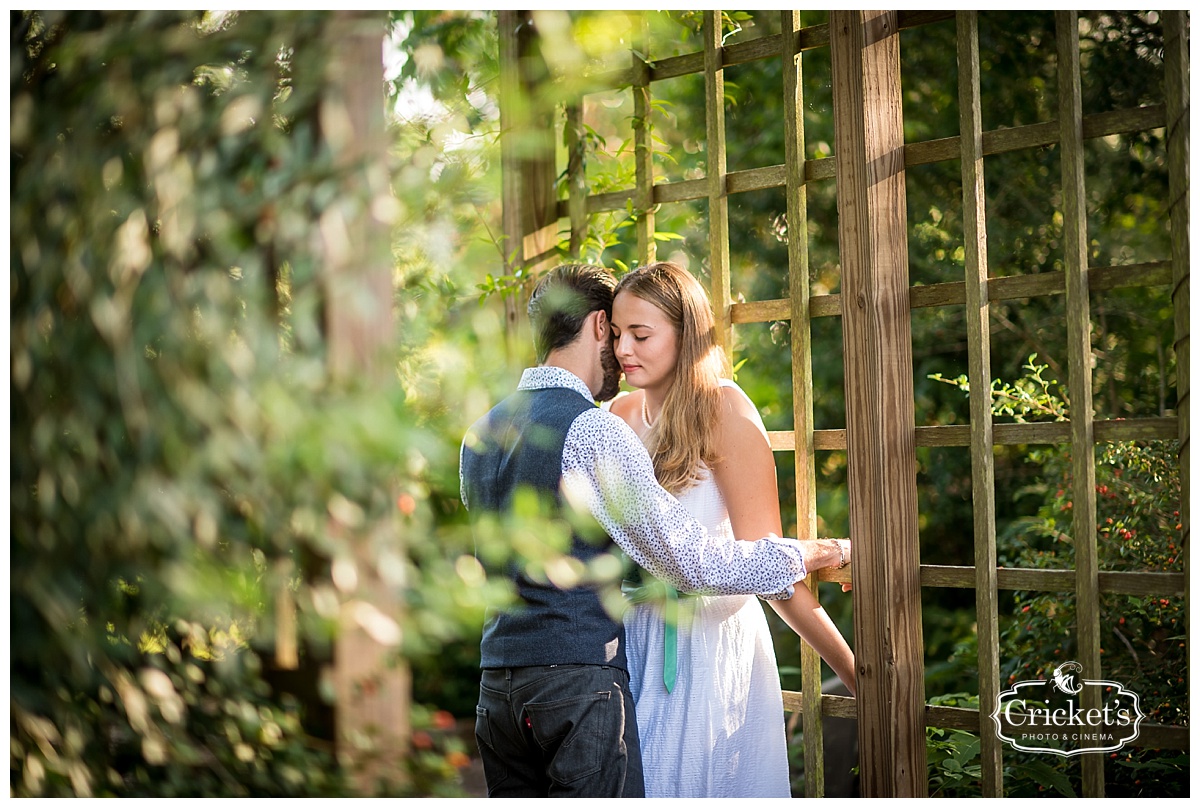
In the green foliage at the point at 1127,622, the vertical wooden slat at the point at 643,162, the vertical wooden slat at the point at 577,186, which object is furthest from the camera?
the vertical wooden slat at the point at 577,186

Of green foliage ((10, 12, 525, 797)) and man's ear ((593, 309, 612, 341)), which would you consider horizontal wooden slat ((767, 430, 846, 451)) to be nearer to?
man's ear ((593, 309, 612, 341))

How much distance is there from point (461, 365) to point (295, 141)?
0.30 m

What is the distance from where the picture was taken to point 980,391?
207cm

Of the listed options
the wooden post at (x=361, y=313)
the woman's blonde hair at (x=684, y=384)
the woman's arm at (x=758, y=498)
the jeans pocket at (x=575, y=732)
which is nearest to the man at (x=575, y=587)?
the jeans pocket at (x=575, y=732)

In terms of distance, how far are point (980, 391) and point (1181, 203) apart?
52 cm

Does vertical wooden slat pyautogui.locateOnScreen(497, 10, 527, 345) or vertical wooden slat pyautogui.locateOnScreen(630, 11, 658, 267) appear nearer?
vertical wooden slat pyautogui.locateOnScreen(630, 11, 658, 267)

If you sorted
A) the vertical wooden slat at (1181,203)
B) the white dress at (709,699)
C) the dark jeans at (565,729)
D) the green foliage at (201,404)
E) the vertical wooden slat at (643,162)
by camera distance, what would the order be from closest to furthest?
1. the green foliage at (201,404)
2. the vertical wooden slat at (1181,203)
3. the dark jeans at (565,729)
4. the white dress at (709,699)
5. the vertical wooden slat at (643,162)

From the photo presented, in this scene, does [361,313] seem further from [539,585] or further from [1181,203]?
[1181,203]

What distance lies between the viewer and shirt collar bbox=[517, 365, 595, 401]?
210 centimetres

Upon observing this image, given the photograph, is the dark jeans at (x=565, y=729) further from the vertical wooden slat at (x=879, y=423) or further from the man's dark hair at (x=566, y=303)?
the man's dark hair at (x=566, y=303)

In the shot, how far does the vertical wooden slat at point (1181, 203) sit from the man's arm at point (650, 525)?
0.80 meters

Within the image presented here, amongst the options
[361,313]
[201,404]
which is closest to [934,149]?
[361,313]

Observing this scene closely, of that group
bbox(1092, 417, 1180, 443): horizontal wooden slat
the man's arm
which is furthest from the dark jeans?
bbox(1092, 417, 1180, 443): horizontal wooden slat
